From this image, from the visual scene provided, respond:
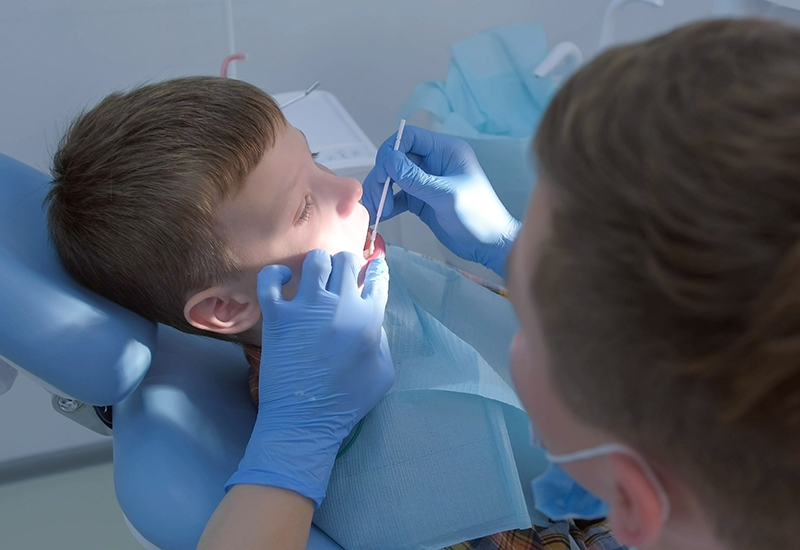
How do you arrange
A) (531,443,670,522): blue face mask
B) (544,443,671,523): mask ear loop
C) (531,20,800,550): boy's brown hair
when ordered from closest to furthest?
(531,20,800,550): boy's brown hair → (544,443,671,523): mask ear loop → (531,443,670,522): blue face mask

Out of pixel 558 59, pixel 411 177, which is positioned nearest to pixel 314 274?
pixel 411 177

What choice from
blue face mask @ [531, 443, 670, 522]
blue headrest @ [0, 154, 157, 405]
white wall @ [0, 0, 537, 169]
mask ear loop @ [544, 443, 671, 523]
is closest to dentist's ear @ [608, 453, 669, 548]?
mask ear loop @ [544, 443, 671, 523]

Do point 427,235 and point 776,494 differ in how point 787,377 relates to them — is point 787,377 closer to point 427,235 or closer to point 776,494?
point 776,494

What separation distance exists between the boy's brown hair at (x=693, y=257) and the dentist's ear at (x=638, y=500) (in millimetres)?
24

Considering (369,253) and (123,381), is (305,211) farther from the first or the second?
(123,381)

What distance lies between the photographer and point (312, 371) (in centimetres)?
107

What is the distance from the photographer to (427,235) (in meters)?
2.31

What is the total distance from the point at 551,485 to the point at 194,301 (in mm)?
589

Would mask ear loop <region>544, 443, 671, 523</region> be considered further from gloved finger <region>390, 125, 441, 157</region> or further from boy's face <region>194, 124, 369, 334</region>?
gloved finger <region>390, 125, 441, 157</region>

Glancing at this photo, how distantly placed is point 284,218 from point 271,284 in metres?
0.12

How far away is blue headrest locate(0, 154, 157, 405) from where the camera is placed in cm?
94

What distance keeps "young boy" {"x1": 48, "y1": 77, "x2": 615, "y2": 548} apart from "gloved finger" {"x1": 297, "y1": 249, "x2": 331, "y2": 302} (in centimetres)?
7

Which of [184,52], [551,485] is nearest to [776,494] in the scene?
[551,485]

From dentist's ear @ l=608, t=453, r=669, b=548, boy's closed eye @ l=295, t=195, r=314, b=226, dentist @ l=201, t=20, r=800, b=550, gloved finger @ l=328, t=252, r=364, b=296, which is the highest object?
dentist @ l=201, t=20, r=800, b=550
